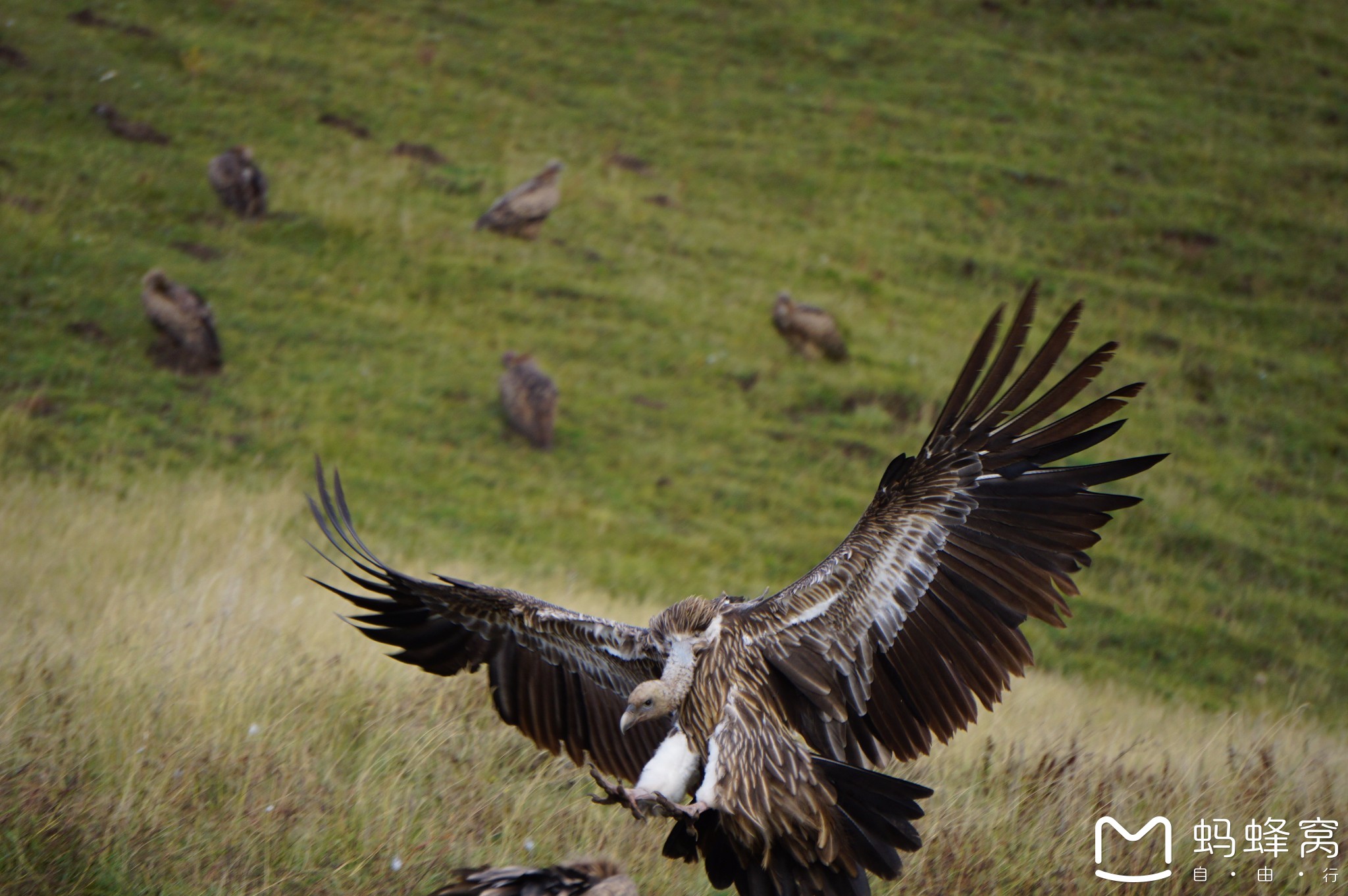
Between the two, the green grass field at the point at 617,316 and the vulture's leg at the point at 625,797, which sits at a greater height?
the vulture's leg at the point at 625,797

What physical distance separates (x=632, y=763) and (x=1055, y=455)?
8.05 ft

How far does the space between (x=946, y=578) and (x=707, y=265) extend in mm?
14166

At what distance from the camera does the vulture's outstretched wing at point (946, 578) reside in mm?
4059

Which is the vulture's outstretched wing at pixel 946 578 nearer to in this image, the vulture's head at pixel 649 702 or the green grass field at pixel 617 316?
the vulture's head at pixel 649 702

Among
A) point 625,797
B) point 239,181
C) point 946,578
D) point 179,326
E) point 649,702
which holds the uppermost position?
point 946,578

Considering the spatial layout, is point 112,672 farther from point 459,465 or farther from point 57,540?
point 459,465

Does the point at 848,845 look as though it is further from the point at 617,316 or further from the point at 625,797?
the point at 617,316

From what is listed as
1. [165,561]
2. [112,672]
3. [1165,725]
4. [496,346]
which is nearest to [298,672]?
[112,672]

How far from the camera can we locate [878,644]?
424 centimetres

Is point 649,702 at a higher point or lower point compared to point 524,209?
higher

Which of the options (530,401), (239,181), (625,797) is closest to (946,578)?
(625,797)

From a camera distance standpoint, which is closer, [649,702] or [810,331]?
[649,702]

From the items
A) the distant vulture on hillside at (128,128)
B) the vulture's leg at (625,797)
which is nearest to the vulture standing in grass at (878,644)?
the vulture's leg at (625,797)

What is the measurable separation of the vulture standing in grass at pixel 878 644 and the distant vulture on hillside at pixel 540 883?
1.55 ft
